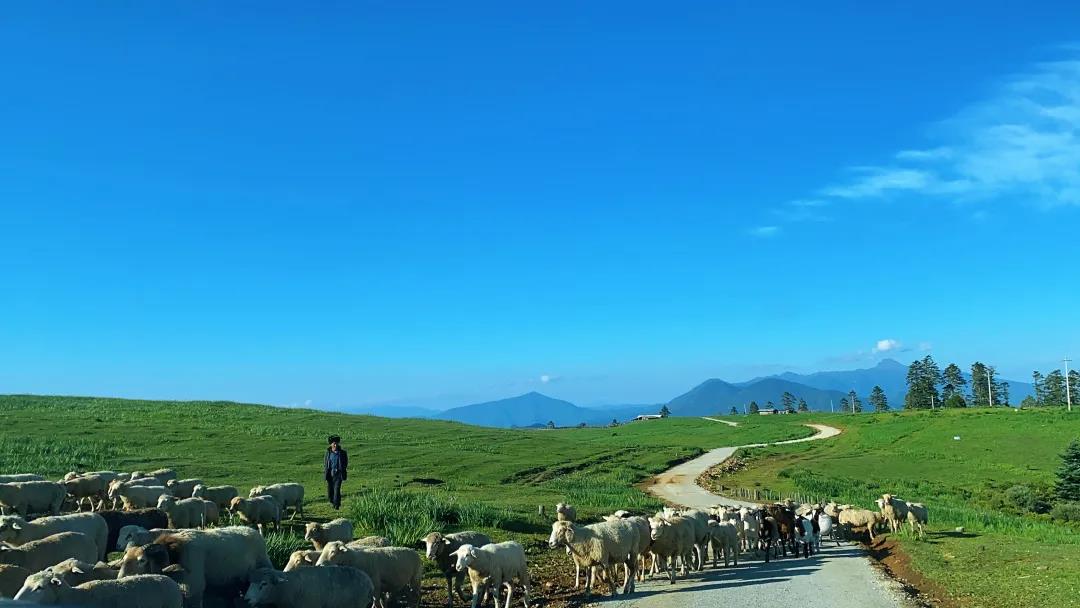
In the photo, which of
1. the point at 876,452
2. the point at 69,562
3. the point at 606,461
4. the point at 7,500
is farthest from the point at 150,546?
the point at 876,452

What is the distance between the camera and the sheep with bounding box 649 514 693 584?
19109mm

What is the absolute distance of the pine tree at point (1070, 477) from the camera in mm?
47781

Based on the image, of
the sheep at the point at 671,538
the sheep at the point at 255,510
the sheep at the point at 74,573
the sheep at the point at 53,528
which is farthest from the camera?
the sheep at the point at 255,510

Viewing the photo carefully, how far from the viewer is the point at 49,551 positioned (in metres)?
13.4

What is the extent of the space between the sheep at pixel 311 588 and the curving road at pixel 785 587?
5868 mm

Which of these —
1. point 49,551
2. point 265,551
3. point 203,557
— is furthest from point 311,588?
point 49,551

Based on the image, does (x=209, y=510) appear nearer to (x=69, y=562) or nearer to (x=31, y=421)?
(x=69, y=562)

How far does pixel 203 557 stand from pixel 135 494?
1353 centimetres

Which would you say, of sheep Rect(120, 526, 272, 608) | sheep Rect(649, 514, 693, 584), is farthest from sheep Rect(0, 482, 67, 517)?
sheep Rect(649, 514, 693, 584)

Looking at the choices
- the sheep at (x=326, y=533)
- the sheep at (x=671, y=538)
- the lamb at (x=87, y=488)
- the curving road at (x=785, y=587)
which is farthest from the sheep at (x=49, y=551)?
the lamb at (x=87, y=488)

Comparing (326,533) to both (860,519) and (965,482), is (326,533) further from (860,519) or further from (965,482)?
(965,482)

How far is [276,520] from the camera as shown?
23000 millimetres

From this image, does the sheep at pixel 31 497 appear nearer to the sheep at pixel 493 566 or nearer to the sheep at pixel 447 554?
the sheep at pixel 447 554

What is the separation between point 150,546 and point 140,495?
1420 cm
